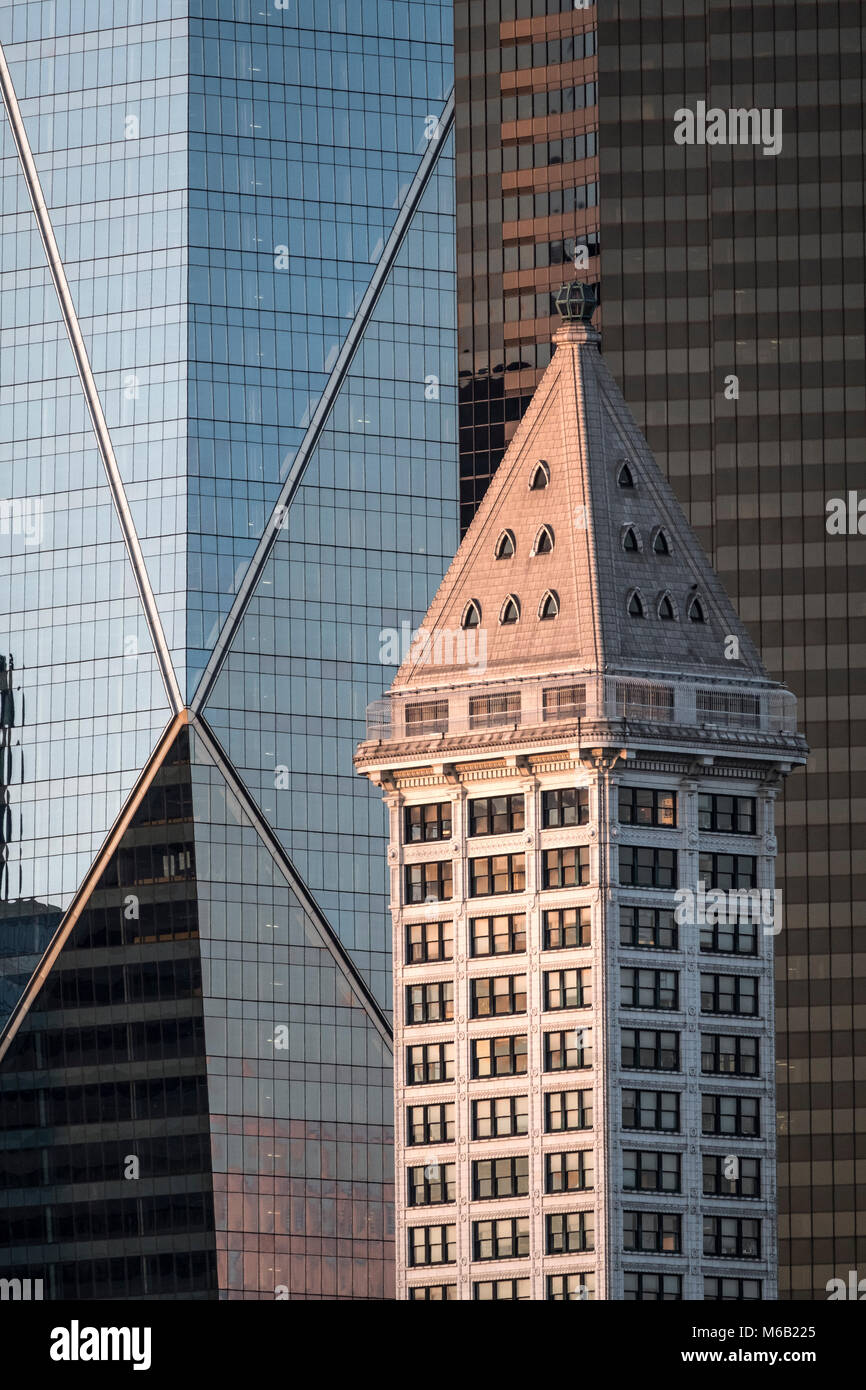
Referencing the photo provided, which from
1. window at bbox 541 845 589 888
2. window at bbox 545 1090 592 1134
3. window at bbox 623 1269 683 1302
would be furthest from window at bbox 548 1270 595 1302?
window at bbox 541 845 589 888

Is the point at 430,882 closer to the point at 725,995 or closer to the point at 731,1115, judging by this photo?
the point at 725,995

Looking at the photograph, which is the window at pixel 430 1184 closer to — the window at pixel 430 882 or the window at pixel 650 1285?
the window at pixel 650 1285

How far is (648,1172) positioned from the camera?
556 feet

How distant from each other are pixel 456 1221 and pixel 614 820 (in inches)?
738

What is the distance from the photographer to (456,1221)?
171375mm

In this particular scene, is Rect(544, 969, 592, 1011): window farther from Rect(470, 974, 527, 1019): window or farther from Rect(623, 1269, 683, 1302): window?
Rect(623, 1269, 683, 1302): window

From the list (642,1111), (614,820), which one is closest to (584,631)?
(614,820)

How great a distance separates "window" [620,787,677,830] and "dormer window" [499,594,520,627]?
10.5 m

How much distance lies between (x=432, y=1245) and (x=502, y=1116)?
6496mm

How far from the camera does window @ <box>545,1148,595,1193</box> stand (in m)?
169

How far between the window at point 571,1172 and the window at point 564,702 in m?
19.2
